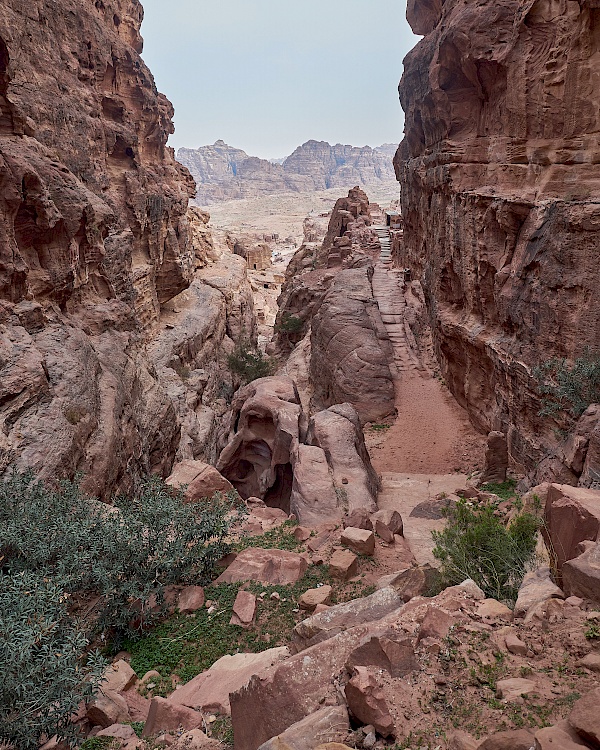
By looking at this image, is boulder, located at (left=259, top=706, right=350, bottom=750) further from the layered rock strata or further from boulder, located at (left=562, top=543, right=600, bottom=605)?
the layered rock strata

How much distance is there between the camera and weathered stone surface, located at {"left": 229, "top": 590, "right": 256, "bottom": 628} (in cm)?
691

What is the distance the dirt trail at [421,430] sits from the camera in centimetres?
1667

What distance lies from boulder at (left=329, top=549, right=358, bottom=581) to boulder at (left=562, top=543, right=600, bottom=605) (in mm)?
3979

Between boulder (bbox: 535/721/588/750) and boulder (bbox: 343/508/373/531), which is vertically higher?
boulder (bbox: 535/721/588/750)

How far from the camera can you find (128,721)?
5.22m

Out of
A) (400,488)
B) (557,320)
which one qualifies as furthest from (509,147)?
(400,488)

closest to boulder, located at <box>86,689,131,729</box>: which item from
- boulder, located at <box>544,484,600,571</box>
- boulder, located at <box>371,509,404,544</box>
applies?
boulder, located at <box>544,484,600,571</box>

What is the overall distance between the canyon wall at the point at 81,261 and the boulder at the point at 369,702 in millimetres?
6590

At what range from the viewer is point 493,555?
19.7 ft

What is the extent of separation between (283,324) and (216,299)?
8775 mm

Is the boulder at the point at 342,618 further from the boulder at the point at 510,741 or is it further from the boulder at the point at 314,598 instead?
the boulder at the point at 510,741

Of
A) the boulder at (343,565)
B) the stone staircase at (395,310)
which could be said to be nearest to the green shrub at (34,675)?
the boulder at (343,565)

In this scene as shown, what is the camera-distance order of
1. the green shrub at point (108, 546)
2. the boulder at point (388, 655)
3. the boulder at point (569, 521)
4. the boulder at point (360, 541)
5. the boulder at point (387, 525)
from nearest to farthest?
the boulder at point (388, 655) < the boulder at point (569, 521) < the green shrub at point (108, 546) < the boulder at point (360, 541) < the boulder at point (387, 525)

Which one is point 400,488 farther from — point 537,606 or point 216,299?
point 216,299
